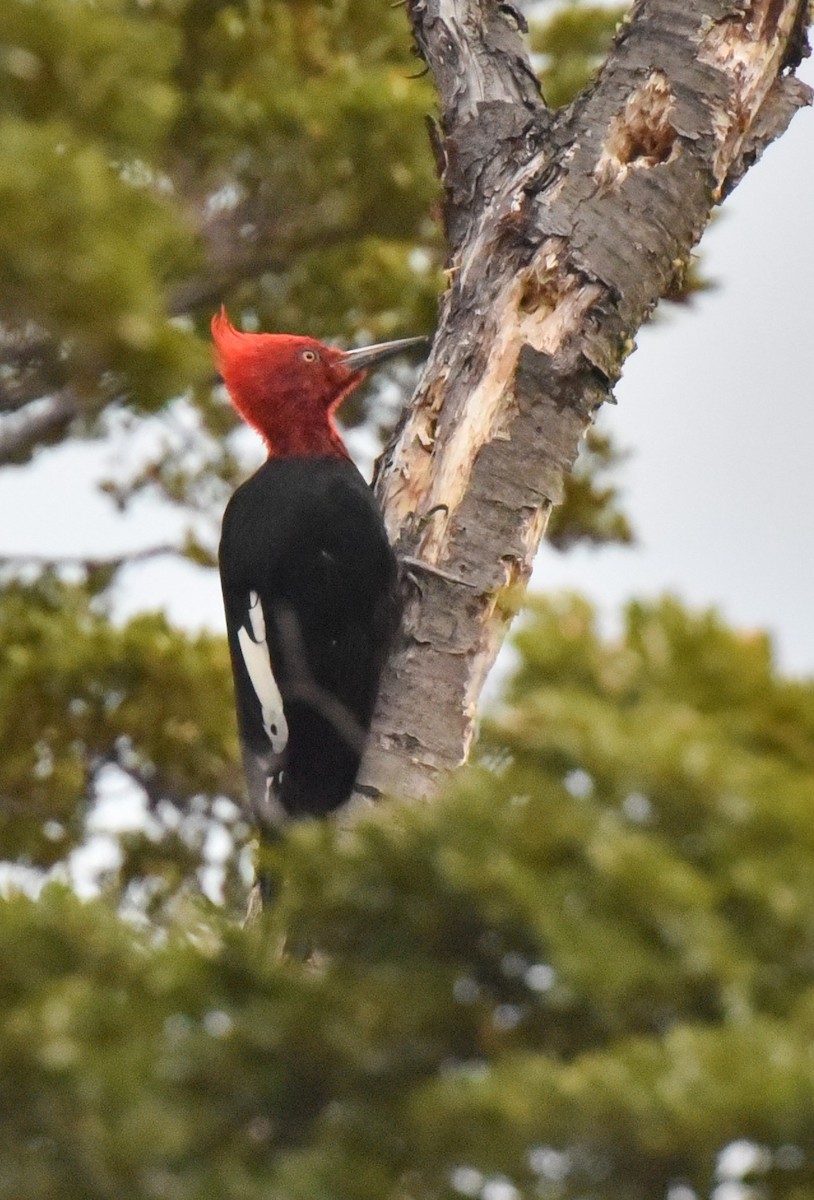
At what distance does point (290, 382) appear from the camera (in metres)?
4.06

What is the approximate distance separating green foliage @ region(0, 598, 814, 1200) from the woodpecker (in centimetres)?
157

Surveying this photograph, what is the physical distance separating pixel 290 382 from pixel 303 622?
2.38 feet

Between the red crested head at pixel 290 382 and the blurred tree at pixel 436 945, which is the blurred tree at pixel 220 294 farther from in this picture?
the blurred tree at pixel 436 945

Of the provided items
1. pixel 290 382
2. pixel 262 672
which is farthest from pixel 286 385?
pixel 262 672

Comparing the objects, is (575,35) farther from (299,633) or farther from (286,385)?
(299,633)

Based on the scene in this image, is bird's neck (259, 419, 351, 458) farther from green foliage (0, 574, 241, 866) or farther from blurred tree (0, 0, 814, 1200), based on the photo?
blurred tree (0, 0, 814, 1200)

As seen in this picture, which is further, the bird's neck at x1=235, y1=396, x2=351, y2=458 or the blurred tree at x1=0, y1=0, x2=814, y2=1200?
the bird's neck at x1=235, y1=396, x2=351, y2=458

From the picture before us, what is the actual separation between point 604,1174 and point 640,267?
6.49 feet

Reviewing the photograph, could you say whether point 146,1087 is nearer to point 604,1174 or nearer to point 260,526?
point 604,1174

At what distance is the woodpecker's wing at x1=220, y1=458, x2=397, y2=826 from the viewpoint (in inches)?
135

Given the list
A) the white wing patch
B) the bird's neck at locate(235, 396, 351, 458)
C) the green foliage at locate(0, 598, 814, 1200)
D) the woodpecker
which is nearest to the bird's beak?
the bird's neck at locate(235, 396, 351, 458)

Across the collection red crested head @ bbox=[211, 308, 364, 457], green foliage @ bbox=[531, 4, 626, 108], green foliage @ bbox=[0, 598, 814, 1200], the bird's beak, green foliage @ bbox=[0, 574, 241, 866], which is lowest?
green foliage @ bbox=[0, 598, 814, 1200]

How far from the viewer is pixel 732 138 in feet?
10.6

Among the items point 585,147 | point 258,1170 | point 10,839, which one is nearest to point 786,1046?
point 258,1170
